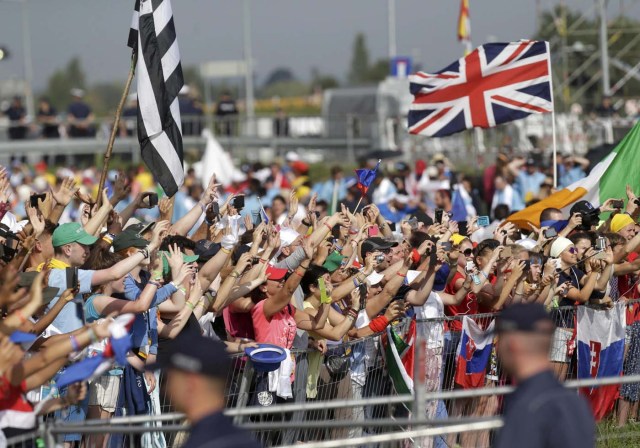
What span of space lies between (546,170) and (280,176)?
593cm

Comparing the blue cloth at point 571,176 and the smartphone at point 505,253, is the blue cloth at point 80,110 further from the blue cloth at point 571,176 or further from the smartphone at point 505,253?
the smartphone at point 505,253

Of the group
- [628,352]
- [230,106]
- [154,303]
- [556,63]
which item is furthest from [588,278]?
[230,106]

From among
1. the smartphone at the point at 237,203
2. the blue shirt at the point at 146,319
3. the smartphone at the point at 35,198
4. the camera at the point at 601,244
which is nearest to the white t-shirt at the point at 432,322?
the camera at the point at 601,244

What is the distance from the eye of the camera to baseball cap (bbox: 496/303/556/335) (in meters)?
4.88

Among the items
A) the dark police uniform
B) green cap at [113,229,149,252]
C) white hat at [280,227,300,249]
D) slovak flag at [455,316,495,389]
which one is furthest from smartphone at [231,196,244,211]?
the dark police uniform

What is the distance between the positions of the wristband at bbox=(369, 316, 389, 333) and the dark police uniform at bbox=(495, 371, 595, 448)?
14.5 ft

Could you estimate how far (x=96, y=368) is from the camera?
5.87 m

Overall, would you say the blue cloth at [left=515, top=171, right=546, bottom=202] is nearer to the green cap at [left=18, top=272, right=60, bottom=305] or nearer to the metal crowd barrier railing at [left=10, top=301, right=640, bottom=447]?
the metal crowd barrier railing at [left=10, top=301, right=640, bottom=447]

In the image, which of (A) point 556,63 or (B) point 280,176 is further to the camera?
(A) point 556,63

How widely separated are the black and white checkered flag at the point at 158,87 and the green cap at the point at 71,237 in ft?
7.77

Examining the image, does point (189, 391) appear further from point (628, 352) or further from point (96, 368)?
point (628, 352)

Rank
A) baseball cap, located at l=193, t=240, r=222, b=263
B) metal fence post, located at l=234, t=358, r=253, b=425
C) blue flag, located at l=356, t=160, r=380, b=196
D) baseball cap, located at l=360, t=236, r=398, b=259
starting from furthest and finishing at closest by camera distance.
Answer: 1. blue flag, located at l=356, t=160, r=380, b=196
2. baseball cap, located at l=360, t=236, r=398, b=259
3. baseball cap, located at l=193, t=240, r=222, b=263
4. metal fence post, located at l=234, t=358, r=253, b=425

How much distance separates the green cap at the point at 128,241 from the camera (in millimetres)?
8246

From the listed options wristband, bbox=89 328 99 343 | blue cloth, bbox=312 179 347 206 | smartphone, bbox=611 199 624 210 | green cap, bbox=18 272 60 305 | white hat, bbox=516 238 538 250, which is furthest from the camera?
blue cloth, bbox=312 179 347 206
